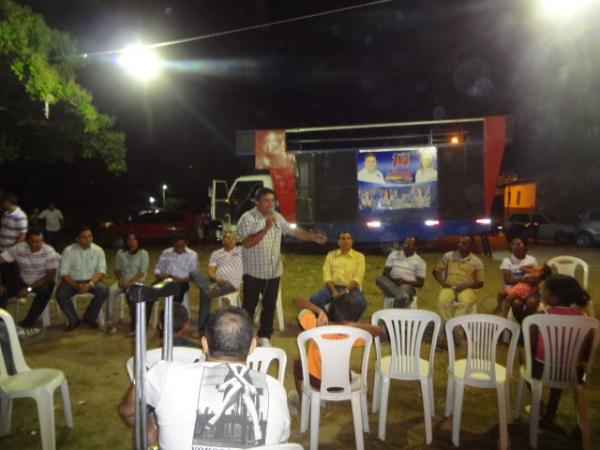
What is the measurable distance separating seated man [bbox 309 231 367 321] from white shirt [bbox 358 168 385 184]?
21.3 feet

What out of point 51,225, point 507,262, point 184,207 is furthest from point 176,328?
point 184,207

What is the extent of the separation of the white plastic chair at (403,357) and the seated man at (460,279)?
1.90 metres

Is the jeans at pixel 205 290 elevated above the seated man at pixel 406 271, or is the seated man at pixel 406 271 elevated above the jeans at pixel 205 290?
the seated man at pixel 406 271

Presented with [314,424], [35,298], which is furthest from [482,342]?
[35,298]

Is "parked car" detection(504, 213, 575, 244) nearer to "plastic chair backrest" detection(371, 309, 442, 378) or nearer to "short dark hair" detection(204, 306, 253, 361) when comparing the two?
"plastic chair backrest" detection(371, 309, 442, 378)

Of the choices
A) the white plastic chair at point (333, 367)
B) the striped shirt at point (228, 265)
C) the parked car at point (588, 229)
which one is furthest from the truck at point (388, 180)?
the white plastic chair at point (333, 367)

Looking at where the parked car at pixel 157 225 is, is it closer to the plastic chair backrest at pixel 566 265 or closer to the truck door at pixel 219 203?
the truck door at pixel 219 203

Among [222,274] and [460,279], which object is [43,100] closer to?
[222,274]

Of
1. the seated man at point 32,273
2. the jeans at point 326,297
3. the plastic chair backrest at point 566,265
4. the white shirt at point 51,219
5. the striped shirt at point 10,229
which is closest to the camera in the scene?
the jeans at point 326,297

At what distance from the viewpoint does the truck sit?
39.0ft

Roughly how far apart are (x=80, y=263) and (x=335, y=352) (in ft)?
14.0

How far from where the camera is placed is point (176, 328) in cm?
319

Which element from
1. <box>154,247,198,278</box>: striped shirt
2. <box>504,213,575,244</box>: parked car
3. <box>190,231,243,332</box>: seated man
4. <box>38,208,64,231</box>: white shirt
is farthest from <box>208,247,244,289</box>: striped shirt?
<box>504,213,575,244</box>: parked car

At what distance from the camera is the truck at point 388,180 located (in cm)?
1190
